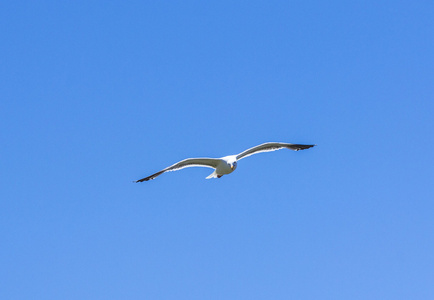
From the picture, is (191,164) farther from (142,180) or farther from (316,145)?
(316,145)

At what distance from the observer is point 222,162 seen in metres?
27.1

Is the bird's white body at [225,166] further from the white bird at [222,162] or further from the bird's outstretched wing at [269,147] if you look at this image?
the bird's outstretched wing at [269,147]

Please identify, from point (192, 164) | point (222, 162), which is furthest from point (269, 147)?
point (192, 164)

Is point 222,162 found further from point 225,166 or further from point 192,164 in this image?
point 192,164

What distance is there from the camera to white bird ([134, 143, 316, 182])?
88.9 feet

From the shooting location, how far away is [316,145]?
28703 mm

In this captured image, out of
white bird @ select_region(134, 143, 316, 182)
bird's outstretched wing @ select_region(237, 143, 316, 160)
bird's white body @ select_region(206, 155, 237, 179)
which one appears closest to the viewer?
bird's white body @ select_region(206, 155, 237, 179)

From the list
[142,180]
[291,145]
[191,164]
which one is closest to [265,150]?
[291,145]

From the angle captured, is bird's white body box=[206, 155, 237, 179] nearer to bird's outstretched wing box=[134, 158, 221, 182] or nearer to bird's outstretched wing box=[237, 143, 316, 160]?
bird's outstretched wing box=[134, 158, 221, 182]

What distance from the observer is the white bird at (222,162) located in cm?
2709

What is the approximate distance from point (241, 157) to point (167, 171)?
3.53m

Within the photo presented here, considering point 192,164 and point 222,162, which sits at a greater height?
point 192,164

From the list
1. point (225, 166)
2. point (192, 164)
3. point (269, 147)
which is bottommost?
point (225, 166)

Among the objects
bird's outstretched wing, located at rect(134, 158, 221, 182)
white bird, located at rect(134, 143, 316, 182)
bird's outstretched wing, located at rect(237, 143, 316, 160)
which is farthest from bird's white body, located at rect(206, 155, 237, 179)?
bird's outstretched wing, located at rect(237, 143, 316, 160)
